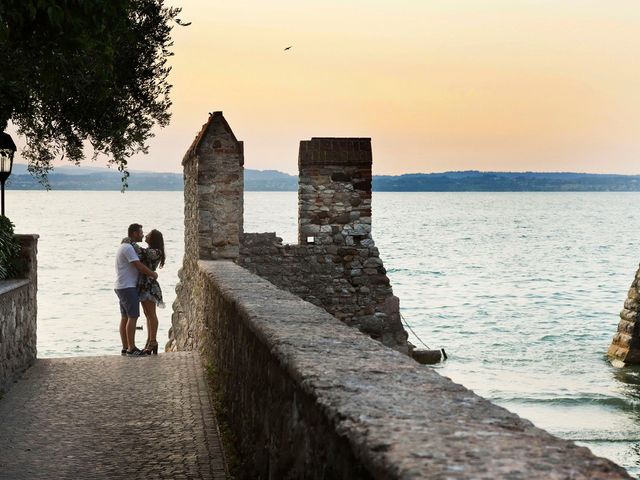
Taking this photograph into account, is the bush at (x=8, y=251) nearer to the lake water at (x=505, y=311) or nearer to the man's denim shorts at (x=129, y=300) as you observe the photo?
the man's denim shorts at (x=129, y=300)

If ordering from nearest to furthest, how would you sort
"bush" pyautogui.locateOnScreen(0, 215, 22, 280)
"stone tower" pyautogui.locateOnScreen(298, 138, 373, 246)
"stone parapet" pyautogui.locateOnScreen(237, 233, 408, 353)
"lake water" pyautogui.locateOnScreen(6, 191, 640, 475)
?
"bush" pyautogui.locateOnScreen(0, 215, 22, 280), "stone tower" pyautogui.locateOnScreen(298, 138, 373, 246), "stone parapet" pyautogui.locateOnScreen(237, 233, 408, 353), "lake water" pyautogui.locateOnScreen(6, 191, 640, 475)

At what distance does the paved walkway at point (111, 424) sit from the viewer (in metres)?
6.14

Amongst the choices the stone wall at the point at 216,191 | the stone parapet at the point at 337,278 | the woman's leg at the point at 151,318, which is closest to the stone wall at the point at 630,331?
the stone parapet at the point at 337,278

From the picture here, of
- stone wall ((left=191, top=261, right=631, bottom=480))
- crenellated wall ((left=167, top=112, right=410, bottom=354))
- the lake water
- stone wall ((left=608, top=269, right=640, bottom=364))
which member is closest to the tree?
crenellated wall ((left=167, top=112, right=410, bottom=354))

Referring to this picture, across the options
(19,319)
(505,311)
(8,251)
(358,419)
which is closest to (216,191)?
(8,251)

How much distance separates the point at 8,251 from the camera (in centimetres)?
1055

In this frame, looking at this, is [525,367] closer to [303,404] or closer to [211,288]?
[211,288]

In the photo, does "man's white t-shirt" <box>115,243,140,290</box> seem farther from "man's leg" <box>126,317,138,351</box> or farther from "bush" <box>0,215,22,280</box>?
"bush" <box>0,215,22,280</box>

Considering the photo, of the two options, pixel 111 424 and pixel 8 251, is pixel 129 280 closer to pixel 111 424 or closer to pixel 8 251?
pixel 8 251

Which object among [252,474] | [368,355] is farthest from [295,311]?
[368,355]

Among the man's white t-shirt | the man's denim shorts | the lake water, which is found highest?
the man's white t-shirt

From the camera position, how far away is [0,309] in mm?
9125

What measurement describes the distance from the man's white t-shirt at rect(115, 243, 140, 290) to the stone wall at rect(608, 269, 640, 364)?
19.8 meters

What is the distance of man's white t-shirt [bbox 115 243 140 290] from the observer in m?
12.0
